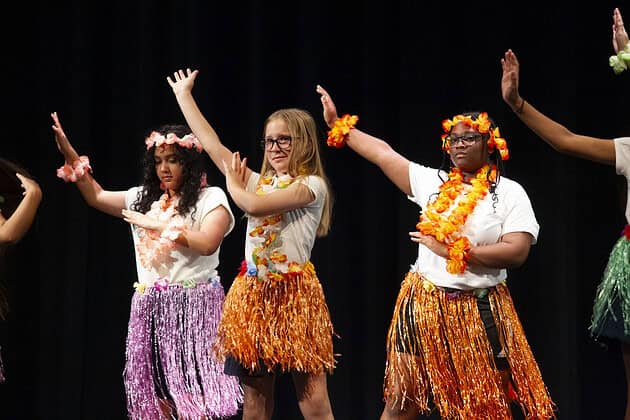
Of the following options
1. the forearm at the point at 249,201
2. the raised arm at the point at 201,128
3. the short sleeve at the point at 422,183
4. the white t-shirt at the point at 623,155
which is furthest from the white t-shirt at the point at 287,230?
the white t-shirt at the point at 623,155

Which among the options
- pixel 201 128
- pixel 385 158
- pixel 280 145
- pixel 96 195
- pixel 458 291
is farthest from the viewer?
pixel 96 195

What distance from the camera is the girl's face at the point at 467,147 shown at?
9.48ft

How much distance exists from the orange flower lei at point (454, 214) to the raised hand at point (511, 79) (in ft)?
0.79

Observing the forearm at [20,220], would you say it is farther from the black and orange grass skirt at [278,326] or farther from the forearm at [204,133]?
the black and orange grass skirt at [278,326]

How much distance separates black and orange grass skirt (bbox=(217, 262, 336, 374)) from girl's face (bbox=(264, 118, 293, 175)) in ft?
1.23

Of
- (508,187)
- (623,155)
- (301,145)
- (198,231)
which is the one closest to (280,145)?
(301,145)

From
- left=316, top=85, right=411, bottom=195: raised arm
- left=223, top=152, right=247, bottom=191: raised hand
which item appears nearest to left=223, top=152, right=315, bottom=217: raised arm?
left=223, top=152, right=247, bottom=191: raised hand

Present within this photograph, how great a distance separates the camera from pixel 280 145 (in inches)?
122

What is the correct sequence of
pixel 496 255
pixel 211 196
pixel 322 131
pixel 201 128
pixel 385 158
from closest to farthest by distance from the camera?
pixel 496 255, pixel 385 158, pixel 201 128, pixel 211 196, pixel 322 131

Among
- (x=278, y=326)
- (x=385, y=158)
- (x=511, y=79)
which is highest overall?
(x=511, y=79)

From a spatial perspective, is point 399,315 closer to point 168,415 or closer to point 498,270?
point 498,270

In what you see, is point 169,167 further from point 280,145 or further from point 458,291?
point 458,291

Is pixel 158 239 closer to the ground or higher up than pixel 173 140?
closer to the ground

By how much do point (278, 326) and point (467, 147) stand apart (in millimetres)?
880
